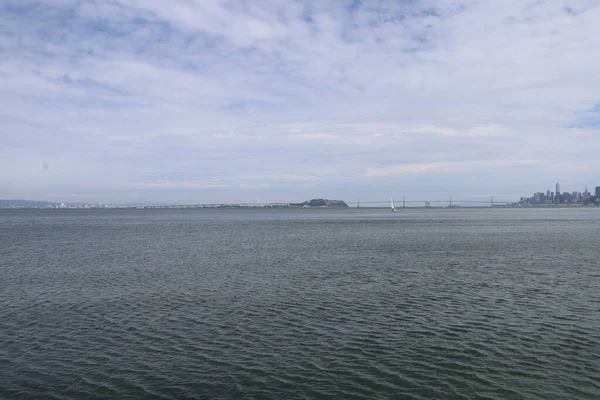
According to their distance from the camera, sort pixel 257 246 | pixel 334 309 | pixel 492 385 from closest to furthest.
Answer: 1. pixel 492 385
2. pixel 334 309
3. pixel 257 246

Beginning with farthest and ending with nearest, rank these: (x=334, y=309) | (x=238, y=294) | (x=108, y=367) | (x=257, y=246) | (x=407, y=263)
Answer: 1. (x=257, y=246)
2. (x=407, y=263)
3. (x=238, y=294)
4. (x=334, y=309)
5. (x=108, y=367)

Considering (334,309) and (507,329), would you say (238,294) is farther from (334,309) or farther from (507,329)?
(507,329)

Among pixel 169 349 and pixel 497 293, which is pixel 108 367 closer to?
pixel 169 349

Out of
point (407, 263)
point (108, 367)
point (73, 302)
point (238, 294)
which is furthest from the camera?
point (407, 263)

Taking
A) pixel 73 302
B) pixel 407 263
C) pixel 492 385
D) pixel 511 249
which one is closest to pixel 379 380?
pixel 492 385

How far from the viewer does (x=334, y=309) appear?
24.0 metres

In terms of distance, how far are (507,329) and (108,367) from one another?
1603cm

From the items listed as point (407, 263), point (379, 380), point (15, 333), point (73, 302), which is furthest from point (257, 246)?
point (379, 380)

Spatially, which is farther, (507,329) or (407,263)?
(407,263)

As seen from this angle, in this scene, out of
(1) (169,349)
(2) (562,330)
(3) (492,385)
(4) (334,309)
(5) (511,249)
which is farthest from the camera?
(5) (511,249)

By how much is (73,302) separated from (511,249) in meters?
46.2

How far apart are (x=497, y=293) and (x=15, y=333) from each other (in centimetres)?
2491

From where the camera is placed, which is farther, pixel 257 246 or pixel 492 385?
pixel 257 246

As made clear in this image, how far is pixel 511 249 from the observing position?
177 feet
